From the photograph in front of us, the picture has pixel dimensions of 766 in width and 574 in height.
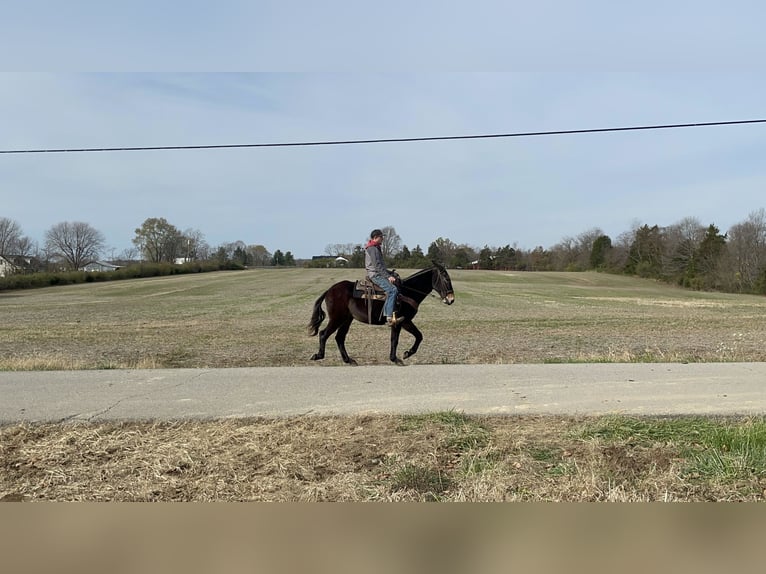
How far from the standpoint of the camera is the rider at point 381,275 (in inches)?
372

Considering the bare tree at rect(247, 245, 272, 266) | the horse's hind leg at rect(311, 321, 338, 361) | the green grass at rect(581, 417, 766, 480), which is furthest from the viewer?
the bare tree at rect(247, 245, 272, 266)

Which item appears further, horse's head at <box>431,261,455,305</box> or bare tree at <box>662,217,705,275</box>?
bare tree at <box>662,217,705,275</box>

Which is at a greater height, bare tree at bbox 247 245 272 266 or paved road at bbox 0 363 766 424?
bare tree at bbox 247 245 272 266

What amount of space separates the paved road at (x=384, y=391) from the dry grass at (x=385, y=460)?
561 millimetres

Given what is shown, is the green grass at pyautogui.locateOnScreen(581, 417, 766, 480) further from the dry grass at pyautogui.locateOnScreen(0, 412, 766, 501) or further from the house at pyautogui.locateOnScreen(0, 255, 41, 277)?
the house at pyautogui.locateOnScreen(0, 255, 41, 277)

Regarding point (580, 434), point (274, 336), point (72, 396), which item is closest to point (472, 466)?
point (580, 434)

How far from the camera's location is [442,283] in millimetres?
9914

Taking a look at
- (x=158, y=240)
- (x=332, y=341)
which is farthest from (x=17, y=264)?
(x=332, y=341)

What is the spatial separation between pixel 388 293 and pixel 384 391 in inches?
86.0

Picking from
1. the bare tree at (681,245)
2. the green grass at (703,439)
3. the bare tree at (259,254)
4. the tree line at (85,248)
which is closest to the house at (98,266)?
the tree line at (85,248)

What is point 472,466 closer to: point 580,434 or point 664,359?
point 580,434

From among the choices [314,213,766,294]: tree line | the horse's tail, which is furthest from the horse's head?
[314,213,766,294]: tree line

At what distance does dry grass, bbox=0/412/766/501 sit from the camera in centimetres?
434

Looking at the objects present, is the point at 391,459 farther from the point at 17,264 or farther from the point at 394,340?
the point at 17,264
